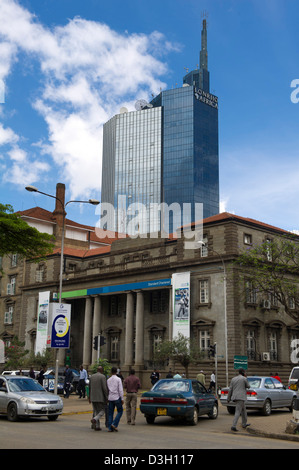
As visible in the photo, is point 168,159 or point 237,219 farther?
point 168,159

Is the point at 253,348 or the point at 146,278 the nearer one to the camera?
the point at 253,348

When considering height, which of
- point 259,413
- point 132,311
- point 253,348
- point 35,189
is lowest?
point 259,413

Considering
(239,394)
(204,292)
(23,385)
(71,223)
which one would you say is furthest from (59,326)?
(71,223)

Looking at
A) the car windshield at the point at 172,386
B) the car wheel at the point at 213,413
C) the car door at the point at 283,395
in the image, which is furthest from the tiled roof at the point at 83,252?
the car windshield at the point at 172,386

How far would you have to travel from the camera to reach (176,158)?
156250mm

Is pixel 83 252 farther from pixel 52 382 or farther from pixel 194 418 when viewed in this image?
pixel 194 418

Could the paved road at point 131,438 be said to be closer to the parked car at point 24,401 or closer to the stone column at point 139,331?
the parked car at point 24,401

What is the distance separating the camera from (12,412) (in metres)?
18.4

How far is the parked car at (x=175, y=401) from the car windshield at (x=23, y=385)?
4122 millimetres

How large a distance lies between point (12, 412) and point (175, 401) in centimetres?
556

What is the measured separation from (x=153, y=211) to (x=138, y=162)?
1536 cm

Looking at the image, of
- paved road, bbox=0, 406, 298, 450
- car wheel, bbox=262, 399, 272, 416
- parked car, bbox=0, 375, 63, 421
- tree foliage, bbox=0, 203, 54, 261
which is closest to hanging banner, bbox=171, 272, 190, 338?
tree foliage, bbox=0, 203, 54, 261

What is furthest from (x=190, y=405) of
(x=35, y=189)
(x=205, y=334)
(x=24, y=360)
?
(x=24, y=360)

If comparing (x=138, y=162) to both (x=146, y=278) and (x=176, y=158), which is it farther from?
(x=146, y=278)
